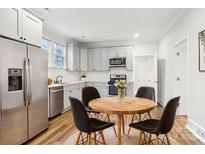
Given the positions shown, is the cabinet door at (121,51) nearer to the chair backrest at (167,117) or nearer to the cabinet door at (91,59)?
the cabinet door at (91,59)

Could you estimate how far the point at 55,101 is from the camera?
14.2ft

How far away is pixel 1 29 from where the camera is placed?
232 cm

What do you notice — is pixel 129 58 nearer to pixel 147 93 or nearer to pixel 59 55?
pixel 59 55

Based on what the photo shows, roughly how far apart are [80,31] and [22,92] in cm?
315

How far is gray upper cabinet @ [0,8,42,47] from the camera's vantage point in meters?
2.41

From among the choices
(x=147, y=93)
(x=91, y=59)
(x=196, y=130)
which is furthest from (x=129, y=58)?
(x=196, y=130)

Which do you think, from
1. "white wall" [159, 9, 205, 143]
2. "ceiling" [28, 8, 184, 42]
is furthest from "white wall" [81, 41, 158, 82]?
"white wall" [159, 9, 205, 143]

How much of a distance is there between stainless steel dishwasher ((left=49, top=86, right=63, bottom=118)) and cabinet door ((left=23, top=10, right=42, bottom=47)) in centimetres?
139

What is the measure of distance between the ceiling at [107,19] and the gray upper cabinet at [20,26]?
542 millimetres

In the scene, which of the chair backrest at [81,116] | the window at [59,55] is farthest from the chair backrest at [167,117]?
the window at [59,55]

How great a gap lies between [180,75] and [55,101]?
11.1ft

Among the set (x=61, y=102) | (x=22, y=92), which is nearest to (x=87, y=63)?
(x=61, y=102)
